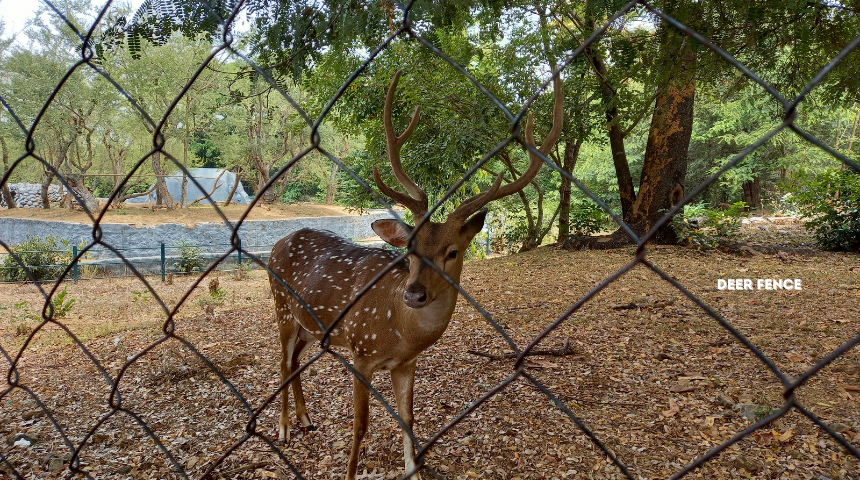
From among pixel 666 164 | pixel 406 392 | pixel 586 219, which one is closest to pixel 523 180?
pixel 406 392

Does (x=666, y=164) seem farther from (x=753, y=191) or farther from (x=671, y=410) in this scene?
(x=753, y=191)

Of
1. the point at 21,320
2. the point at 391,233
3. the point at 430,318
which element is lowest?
the point at 21,320

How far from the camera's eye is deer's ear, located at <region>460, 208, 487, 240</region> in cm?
237

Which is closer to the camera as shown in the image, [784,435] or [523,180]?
[523,180]

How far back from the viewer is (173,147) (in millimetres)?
21156

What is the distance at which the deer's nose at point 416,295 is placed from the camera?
83.0 inches

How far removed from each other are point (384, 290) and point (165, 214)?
20.3 m

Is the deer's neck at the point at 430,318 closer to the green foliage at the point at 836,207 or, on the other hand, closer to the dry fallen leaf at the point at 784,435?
the dry fallen leaf at the point at 784,435

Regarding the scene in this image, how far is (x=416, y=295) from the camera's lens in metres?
2.11

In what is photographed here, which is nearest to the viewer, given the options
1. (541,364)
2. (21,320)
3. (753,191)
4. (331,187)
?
(541,364)

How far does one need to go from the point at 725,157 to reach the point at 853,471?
58.1ft

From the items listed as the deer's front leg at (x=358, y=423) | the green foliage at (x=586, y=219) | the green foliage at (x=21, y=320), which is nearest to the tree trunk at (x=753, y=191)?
the green foliage at (x=586, y=219)

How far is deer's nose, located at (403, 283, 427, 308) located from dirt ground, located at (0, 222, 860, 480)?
0.73 m

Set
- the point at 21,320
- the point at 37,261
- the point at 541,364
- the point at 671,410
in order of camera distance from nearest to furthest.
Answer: the point at 671,410, the point at 541,364, the point at 21,320, the point at 37,261
